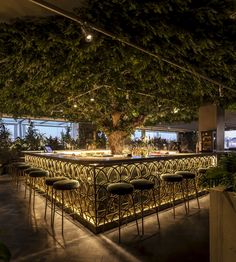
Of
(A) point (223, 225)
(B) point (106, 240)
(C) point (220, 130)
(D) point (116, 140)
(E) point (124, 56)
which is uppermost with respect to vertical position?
(E) point (124, 56)

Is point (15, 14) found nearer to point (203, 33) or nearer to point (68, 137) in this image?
point (203, 33)

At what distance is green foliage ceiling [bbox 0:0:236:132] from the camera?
3.39 meters

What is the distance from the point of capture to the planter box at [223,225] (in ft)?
6.97

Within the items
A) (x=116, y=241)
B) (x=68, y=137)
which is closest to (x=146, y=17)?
(x=116, y=241)

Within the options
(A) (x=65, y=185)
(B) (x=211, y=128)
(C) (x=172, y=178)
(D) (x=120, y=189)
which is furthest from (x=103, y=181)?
(B) (x=211, y=128)

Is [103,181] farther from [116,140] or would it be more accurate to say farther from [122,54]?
[116,140]

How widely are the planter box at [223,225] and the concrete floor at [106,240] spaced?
0.72m

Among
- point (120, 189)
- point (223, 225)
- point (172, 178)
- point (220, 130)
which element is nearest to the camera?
point (223, 225)

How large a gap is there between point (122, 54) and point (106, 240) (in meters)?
2.66

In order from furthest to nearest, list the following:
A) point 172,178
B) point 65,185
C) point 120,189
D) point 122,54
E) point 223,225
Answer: point 172,178 < point 122,54 < point 65,185 < point 120,189 < point 223,225

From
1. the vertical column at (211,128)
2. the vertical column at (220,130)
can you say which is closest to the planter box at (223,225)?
the vertical column at (211,128)

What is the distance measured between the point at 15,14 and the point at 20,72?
1.54 metres

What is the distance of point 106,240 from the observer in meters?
3.38

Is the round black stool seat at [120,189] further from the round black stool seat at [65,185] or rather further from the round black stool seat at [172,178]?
the round black stool seat at [172,178]
